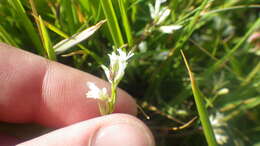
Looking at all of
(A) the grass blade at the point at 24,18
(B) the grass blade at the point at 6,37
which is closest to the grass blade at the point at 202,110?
(A) the grass blade at the point at 24,18

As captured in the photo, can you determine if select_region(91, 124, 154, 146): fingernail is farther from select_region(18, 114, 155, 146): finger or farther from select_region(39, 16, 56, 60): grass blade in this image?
select_region(39, 16, 56, 60): grass blade

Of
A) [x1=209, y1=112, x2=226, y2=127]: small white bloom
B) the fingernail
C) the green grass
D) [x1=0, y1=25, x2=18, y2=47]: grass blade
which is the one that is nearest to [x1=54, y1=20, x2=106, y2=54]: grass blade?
the green grass

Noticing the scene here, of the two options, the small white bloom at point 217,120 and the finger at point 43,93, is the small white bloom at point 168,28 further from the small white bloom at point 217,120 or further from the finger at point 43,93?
the small white bloom at point 217,120

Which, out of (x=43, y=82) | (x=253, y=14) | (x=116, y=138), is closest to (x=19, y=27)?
(x=43, y=82)

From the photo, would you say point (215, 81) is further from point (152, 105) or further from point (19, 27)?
point (19, 27)

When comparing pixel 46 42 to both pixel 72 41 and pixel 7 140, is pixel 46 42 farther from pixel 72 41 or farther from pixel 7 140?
pixel 7 140

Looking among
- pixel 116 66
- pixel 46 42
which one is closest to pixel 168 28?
pixel 116 66
